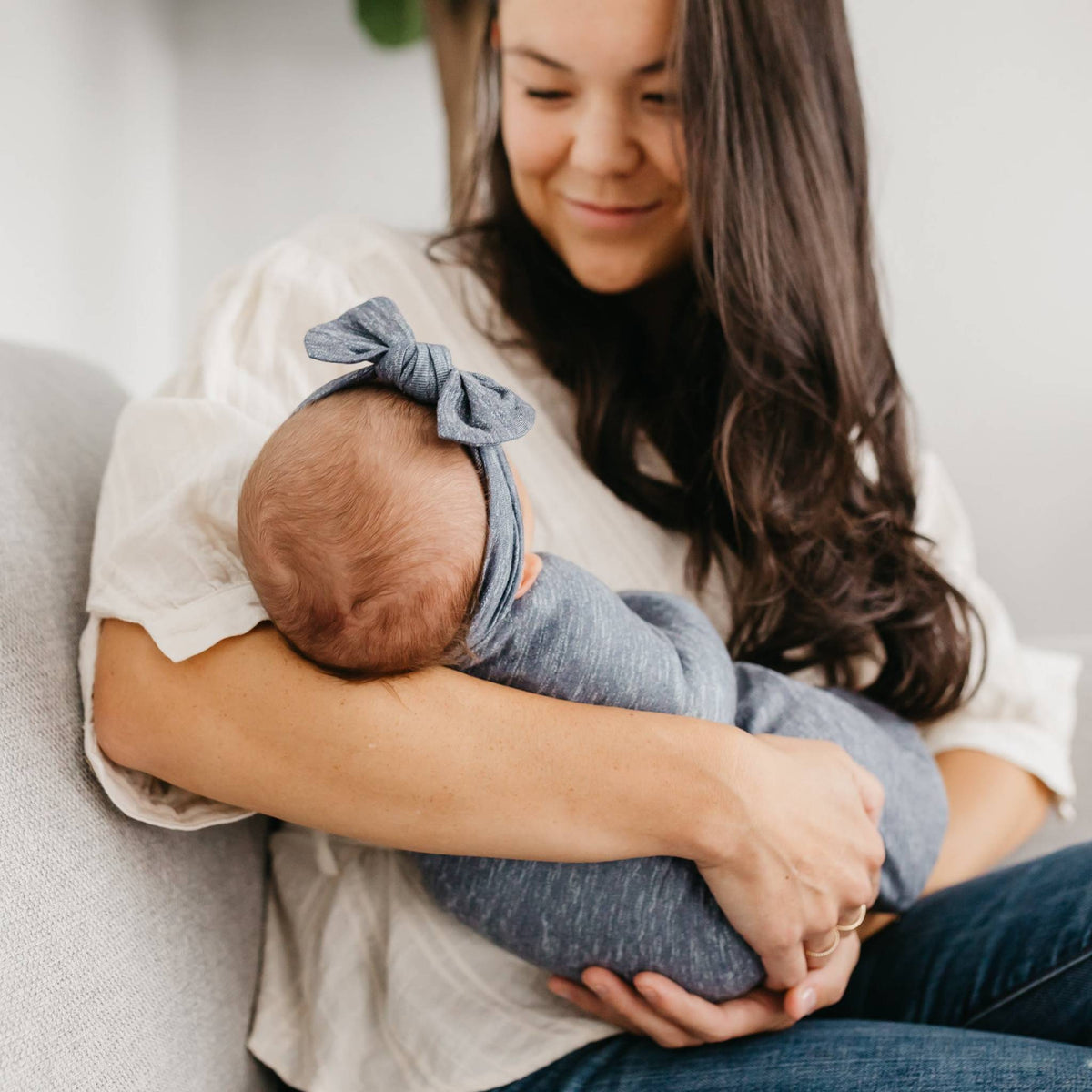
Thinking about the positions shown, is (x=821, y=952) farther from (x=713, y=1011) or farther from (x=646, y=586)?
(x=646, y=586)

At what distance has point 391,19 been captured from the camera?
180 centimetres

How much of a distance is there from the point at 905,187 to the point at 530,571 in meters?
1.49

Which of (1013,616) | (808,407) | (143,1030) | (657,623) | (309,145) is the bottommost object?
(1013,616)

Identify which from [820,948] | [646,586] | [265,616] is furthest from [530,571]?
[820,948]

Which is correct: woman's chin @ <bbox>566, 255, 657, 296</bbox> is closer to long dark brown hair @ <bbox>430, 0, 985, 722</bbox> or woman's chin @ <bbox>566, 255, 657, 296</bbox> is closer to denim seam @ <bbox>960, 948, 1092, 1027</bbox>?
long dark brown hair @ <bbox>430, 0, 985, 722</bbox>

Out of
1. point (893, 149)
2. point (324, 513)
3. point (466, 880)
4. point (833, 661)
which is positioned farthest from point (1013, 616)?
point (324, 513)

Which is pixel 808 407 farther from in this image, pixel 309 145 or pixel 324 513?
pixel 309 145

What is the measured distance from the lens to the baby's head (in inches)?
25.7

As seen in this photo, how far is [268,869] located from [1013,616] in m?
1.64

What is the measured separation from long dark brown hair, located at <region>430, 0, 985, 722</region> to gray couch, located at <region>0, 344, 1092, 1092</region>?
1.68 ft

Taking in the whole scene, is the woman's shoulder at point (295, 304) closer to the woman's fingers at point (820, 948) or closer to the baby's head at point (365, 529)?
the baby's head at point (365, 529)

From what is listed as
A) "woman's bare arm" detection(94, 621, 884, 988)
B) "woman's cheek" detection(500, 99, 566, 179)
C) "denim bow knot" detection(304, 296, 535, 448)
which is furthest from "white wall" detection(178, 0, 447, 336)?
"woman's bare arm" detection(94, 621, 884, 988)

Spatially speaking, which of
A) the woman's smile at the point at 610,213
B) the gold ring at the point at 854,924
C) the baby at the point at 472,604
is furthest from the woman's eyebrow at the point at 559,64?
the gold ring at the point at 854,924

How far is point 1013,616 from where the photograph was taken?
2059 millimetres
